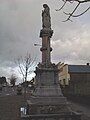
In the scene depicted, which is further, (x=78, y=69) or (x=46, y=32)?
(x=78, y=69)

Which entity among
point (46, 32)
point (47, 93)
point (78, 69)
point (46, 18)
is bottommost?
point (47, 93)

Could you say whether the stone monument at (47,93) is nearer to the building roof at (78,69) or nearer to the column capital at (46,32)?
the column capital at (46,32)

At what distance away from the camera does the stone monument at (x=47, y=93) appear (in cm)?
1695

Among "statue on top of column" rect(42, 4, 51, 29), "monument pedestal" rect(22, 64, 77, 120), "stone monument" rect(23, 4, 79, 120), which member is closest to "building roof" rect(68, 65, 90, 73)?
"statue on top of column" rect(42, 4, 51, 29)

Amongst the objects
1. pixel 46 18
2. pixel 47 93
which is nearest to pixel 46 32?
pixel 46 18

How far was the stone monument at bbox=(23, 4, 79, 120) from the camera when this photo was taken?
16955 mm

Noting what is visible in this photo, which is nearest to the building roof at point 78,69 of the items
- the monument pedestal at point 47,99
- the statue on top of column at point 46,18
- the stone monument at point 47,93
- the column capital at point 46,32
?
the statue on top of column at point 46,18

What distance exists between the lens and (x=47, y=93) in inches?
747

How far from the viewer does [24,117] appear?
15672 millimetres

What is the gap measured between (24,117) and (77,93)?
19.3 m

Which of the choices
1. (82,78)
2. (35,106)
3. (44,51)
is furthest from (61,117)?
(82,78)

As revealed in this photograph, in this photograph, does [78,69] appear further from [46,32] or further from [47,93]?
[47,93]

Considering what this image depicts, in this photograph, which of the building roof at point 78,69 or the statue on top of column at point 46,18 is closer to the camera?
the statue on top of column at point 46,18

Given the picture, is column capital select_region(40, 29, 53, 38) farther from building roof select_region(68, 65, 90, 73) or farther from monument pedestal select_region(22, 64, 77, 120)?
building roof select_region(68, 65, 90, 73)
